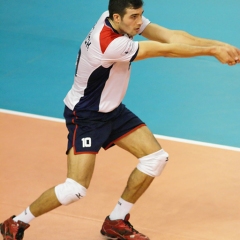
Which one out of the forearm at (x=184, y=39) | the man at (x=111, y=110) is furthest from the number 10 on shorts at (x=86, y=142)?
the forearm at (x=184, y=39)

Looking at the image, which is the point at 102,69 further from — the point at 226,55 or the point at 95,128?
the point at 226,55

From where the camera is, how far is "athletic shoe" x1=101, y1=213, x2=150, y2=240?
20.6ft

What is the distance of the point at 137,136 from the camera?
20.7 ft

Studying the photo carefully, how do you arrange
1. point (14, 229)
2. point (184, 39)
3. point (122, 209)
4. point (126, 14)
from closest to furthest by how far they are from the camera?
point (126, 14) → point (14, 229) → point (122, 209) → point (184, 39)

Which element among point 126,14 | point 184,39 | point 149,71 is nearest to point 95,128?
point 126,14

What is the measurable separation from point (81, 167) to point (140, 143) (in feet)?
2.30

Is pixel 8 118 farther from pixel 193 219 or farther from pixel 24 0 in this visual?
pixel 24 0

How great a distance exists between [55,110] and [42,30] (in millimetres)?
3538

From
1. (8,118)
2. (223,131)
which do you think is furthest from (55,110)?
(223,131)

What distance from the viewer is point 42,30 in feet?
40.9

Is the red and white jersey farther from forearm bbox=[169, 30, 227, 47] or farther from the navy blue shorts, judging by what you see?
forearm bbox=[169, 30, 227, 47]

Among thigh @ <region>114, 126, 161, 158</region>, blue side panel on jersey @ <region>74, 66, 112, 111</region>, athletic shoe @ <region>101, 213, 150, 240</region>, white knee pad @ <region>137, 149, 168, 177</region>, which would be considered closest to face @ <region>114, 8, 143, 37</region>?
blue side panel on jersey @ <region>74, 66, 112, 111</region>

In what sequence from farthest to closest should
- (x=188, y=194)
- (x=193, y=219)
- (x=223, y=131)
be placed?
(x=223, y=131) → (x=188, y=194) → (x=193, y=219)

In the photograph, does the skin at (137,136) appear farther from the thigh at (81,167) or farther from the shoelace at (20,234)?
the shoelace at (20,234)
